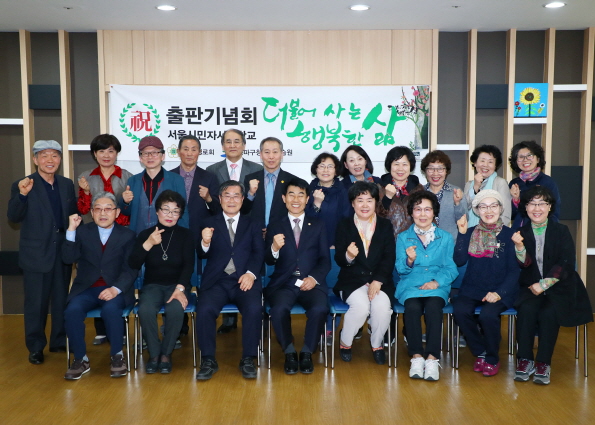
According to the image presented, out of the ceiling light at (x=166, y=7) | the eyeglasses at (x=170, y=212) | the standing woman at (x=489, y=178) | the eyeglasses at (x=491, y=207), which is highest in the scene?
the ceiling light at (x=166, y=7)

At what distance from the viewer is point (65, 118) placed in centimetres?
549

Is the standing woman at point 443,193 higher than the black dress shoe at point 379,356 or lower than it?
higher

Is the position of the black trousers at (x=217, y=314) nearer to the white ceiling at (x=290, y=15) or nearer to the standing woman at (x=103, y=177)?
the standing woman at (x=103, y=177)

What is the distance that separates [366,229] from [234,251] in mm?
1000

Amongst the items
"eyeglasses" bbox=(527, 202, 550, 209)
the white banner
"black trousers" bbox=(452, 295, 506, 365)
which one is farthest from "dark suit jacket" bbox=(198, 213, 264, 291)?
"eyeglasses" bbox=(527, 202, 550, 209)

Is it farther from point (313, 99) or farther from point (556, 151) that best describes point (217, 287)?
point (556, 151)

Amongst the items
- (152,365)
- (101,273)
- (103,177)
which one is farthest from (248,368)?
(103,177)

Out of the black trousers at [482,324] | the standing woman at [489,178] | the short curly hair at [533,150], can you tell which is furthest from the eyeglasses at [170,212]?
the short curly hair at [533,150]

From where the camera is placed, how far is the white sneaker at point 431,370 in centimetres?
376

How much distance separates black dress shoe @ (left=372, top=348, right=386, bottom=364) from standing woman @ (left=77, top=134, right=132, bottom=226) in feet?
7.30

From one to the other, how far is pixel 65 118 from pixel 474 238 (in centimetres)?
401

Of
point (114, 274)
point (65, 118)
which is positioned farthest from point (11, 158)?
point (114, 274)

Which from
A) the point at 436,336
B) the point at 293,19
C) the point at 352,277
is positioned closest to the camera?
the point at 436,336

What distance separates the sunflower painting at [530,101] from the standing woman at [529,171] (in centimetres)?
128
